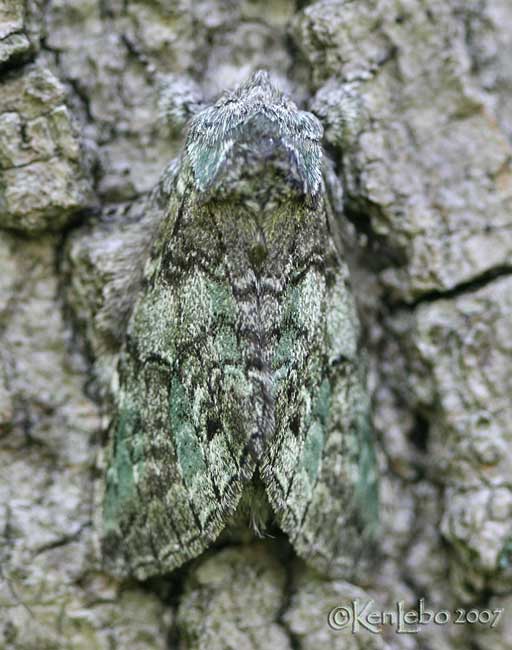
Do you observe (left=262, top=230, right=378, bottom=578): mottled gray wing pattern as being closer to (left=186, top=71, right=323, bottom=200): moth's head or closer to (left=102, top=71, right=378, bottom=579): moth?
(left=102, top=71, right=378, bottom=579): moth

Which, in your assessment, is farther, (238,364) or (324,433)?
(324,433)

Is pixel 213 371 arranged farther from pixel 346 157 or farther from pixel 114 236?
pixel 346 157

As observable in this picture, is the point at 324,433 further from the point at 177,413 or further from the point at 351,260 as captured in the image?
the point at 351,260

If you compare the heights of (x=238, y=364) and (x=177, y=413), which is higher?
(x=238, y=364)

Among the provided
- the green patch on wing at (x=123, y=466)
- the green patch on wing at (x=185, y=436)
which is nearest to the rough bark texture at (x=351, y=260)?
the green patch on wing at (x=123, y=466)

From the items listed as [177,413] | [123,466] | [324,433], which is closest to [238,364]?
[177,413]

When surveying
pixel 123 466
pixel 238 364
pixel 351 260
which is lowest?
pixel 123 466

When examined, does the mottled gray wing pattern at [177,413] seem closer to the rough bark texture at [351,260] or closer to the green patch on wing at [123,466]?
the green patch on wing at [123,466]

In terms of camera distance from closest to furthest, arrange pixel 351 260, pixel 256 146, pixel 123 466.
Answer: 1. pixel 256 146
2. pixel 123 466
3. pixel 351 260

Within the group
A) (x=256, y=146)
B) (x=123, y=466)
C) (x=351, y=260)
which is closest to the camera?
(x=256, y=146)
